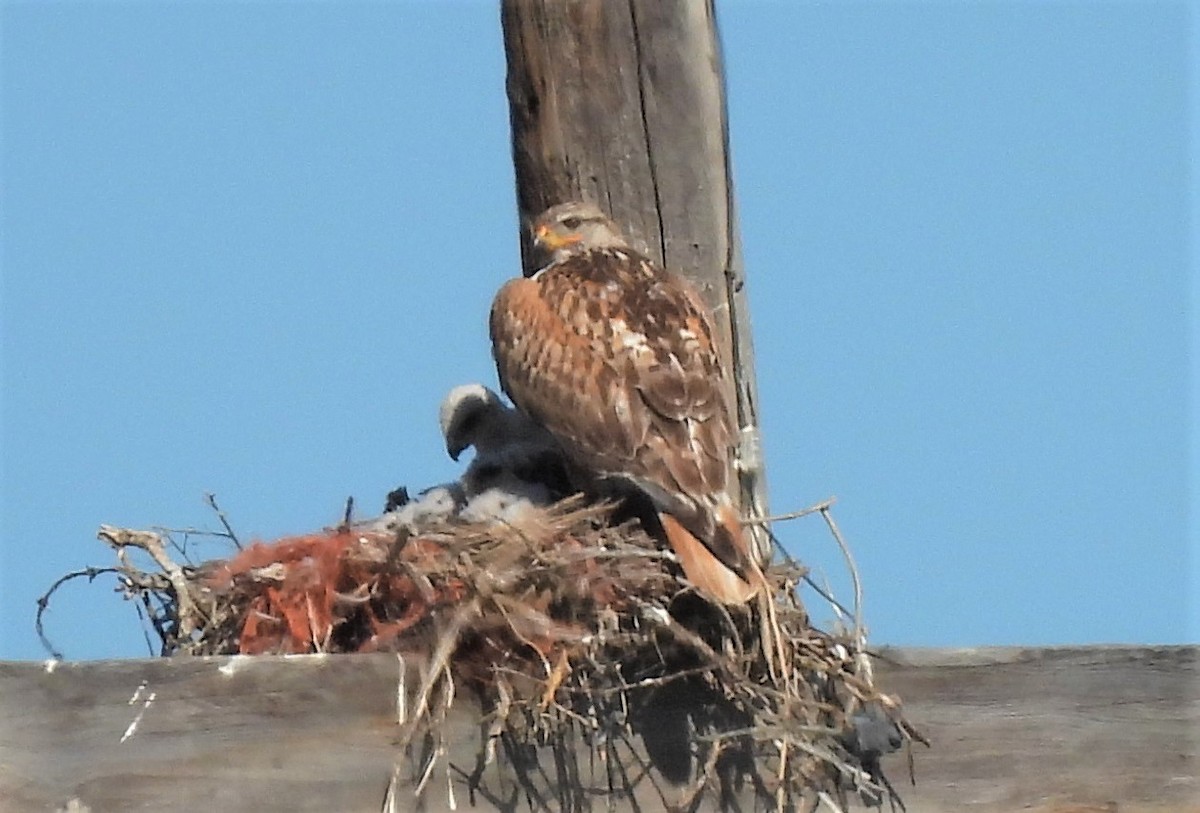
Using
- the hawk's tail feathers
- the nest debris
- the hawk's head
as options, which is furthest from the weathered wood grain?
the hawk's head

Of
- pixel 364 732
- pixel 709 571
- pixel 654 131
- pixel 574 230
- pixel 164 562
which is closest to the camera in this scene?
pixel 364 732

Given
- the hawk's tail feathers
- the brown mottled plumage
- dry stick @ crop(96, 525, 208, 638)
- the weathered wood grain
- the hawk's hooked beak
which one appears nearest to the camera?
the weathered wood grain

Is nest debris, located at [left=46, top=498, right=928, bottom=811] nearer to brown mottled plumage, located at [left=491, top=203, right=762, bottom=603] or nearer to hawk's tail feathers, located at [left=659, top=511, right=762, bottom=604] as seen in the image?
hawk's tail feathers, located at [left=659, top=511, right=762, bottom=604]

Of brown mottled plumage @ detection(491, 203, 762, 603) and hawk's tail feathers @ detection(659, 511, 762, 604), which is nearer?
hawk's tail feathers @ detection(659, 511, 762, 604)

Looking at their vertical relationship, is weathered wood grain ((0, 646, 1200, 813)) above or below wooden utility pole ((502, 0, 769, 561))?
below

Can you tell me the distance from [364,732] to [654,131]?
1804 mm

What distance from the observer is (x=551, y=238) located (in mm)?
4438

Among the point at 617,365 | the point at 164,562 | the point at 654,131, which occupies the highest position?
the point at 654,131

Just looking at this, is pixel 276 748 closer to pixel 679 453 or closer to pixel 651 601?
pixel 651 601

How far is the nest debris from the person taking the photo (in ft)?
9.53

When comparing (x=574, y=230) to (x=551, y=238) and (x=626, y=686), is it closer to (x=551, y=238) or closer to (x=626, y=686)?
(x=551, y=238)

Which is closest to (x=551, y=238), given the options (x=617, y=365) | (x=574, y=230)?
(x=574, y=230)

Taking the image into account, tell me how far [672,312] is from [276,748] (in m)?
1.71

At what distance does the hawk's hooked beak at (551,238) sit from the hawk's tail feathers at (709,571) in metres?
0.86
